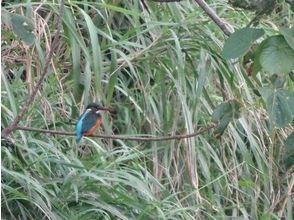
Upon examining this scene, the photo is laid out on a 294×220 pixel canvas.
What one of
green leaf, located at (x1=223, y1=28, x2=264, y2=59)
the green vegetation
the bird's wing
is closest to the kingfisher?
the bird's wing

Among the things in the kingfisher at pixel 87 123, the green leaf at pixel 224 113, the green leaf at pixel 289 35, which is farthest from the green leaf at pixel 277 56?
the kingfisher at pixel 87 123

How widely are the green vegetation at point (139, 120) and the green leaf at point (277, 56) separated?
152 centimetres

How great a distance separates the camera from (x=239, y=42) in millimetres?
1303

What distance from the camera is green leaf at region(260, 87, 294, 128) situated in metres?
1.27

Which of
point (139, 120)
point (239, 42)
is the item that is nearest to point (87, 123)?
point (139, 120)

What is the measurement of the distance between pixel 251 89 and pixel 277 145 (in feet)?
0.82

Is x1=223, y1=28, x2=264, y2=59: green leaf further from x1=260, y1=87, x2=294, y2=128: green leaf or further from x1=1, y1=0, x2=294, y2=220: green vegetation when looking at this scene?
x1=1, y1=0, x2=294, y2=220: green vegetation

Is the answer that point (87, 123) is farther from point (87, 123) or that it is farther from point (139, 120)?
point (139, 120)

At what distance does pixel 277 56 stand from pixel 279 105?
0.26 ft

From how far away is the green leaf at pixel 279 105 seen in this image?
4.16 feet

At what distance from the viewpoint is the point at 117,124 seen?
10.9 feet

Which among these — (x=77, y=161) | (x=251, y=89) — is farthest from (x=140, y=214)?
(x=251, y=89)

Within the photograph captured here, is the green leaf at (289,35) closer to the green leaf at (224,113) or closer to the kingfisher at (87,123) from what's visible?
the green leaf at (224,113)

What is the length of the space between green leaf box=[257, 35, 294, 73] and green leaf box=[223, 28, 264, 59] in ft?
0.16
